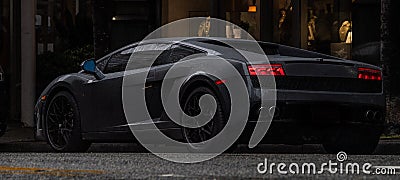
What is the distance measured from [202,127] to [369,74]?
1898mm

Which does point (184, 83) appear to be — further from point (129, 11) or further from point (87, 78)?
point (129, 11)

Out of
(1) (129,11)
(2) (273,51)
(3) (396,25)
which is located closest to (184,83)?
(2) (273,51)

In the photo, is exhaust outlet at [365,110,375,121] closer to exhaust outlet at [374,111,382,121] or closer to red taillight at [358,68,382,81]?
exhaust outlet at [374,111,382,121]

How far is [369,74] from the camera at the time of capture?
1075 centimetres

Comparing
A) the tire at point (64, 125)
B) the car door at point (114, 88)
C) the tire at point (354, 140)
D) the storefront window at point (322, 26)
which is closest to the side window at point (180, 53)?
the car door at point (114, 88)

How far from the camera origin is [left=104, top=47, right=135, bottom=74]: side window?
1185 cm

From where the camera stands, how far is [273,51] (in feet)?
36.4

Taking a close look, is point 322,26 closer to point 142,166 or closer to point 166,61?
point 166,61

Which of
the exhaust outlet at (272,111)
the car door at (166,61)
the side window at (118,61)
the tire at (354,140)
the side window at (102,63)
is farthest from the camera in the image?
the side window at (102,63)

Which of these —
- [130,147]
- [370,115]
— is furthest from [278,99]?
[130,147]

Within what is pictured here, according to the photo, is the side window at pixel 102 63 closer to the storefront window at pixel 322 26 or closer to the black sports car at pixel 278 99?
the black sports car at pixel 278 99

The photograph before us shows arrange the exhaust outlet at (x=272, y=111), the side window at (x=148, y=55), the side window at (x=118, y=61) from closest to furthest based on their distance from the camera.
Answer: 1. the exhaust outlet at (x=272, y=111)
2. the side window at (x=148, y=55)
3. the side window at (x=118, y=61)

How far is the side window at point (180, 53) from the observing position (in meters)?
11.1

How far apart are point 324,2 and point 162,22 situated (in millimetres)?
3366
